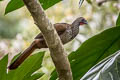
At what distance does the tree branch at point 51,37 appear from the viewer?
1420mm

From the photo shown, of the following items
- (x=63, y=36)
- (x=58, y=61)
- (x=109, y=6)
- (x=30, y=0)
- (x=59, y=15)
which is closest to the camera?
(x=30, y=0)

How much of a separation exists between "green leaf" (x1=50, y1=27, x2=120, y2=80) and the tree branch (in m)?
0.23

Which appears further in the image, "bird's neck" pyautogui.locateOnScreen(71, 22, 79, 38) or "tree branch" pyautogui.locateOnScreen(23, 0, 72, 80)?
"bird's neck" pyautogui.locateOnScreen(71, 22, 79, 38)

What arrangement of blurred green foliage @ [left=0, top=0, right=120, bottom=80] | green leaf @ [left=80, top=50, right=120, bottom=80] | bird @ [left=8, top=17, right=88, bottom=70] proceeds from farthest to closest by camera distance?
blurred green foliage @ [left=0, top=0, right=120, bottom=80], bird @ [left=8, top=17, right=88, bottom=70], green leaf @ [left=80, top=50, right=120, bottom=80]

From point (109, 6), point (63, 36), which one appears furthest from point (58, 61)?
point (109, 6)

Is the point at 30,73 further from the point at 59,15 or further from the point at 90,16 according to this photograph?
the point at 59,15

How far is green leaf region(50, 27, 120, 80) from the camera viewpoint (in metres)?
1.89

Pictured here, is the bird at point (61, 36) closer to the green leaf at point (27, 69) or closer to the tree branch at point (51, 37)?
the green leaf at point (27, 69)

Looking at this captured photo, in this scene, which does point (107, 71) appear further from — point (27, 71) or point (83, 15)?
point (83, 15)

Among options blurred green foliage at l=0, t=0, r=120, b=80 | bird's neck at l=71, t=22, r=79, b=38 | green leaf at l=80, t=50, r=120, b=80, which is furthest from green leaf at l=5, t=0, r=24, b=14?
blurred green foliage at l=0, t=0, r=120, b=80

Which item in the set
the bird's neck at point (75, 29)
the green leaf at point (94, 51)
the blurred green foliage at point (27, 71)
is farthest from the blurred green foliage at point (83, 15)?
the green leaf at point (94, 51)

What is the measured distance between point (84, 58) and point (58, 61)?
33 centimetres

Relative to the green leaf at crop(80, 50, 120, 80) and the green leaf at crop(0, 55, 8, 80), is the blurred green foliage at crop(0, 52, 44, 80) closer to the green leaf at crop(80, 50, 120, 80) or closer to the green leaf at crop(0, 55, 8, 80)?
the green leaf at crop(0, 55, 8, 80)

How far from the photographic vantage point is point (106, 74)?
141 centimetres
